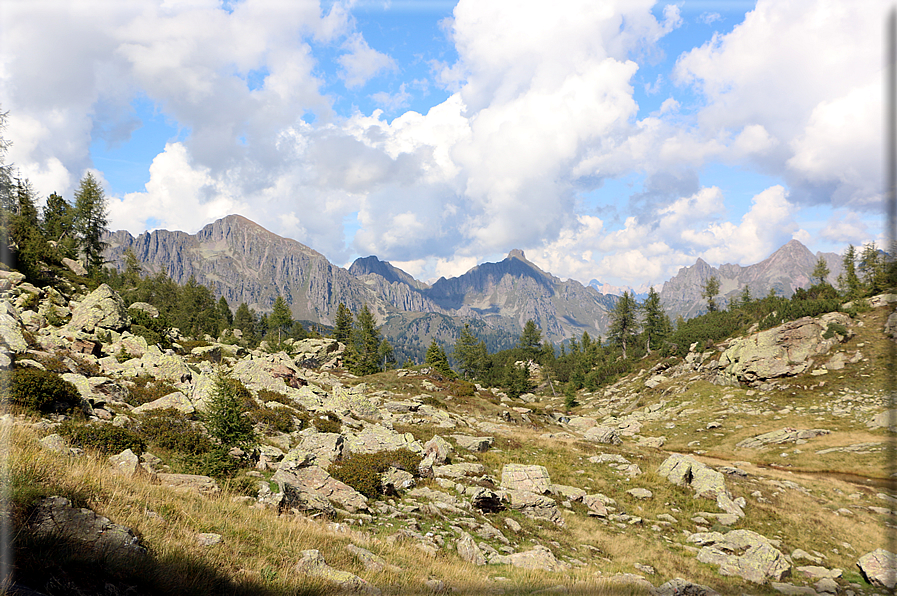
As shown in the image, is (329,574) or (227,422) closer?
(329,574)

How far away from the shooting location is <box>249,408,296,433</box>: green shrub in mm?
22750

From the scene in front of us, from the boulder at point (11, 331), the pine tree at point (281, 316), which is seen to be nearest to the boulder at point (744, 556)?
the boulder at point (11, 331)

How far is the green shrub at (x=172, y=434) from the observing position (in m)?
15.1

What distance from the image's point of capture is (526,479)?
20516 mm

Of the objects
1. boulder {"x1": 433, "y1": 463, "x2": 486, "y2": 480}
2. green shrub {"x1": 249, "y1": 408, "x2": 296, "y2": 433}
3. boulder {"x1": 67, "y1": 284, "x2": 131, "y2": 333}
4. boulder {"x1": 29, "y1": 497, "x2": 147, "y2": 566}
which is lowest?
boulder {"x1": 433, "y1": 463, "x2": 486, "y2": 480}

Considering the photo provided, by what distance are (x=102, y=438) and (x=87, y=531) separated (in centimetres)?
901

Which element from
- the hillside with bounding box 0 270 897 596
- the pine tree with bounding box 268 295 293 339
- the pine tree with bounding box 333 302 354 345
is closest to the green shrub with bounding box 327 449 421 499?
the hillside with bounding box 0 270 897 596

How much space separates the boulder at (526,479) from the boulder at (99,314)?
33183mm

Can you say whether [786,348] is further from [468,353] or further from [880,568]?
[468,353]

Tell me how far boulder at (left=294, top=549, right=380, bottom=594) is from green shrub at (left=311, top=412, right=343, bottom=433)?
1736 centimetres

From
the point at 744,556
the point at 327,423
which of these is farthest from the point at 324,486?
the point at 744,556

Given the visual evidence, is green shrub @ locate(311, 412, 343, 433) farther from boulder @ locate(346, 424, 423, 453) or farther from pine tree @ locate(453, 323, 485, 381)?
pine tree @ locate(453, 323, 485, 381)

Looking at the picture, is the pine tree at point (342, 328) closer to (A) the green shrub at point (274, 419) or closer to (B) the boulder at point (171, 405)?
(A) the green shrub at point (274, 419)

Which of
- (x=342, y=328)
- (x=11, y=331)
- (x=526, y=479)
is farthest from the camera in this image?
(x=342, y=328)
